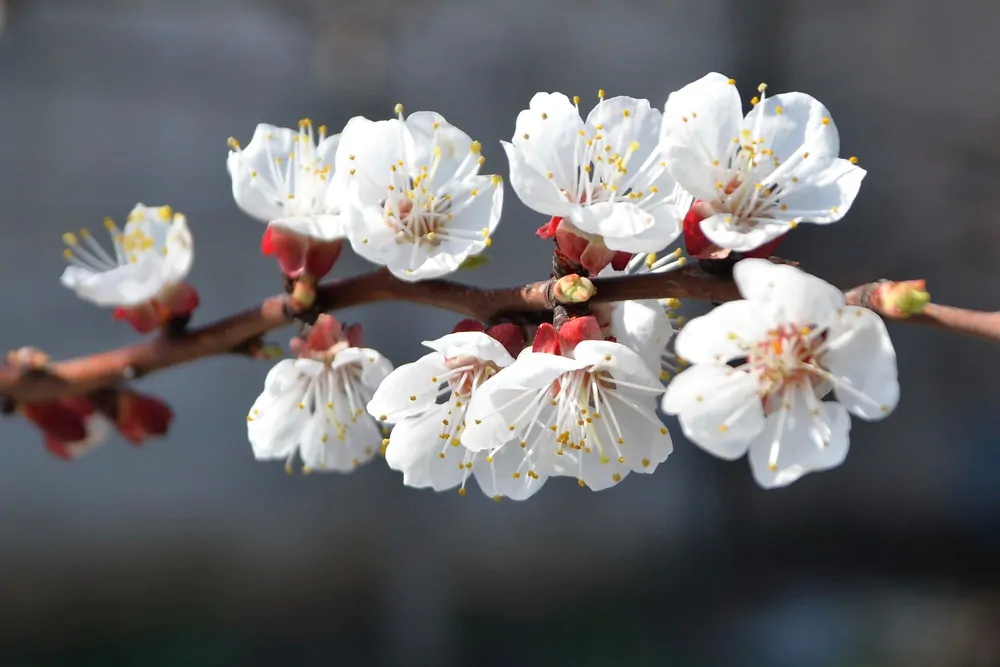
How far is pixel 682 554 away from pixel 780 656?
0.46 m

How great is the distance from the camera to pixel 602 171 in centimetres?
65

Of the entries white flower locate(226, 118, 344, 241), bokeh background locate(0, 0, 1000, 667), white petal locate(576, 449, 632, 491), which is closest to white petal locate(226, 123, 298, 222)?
white flower locate(226, 118, 344, 241)

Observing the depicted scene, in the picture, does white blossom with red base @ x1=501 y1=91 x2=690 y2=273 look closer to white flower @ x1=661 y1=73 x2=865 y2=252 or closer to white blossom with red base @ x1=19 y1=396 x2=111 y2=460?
white flower @ x1=661 y1=73 x2=865 y2=252

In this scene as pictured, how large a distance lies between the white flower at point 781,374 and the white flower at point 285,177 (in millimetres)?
307

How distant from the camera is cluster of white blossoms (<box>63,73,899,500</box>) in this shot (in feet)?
1.77

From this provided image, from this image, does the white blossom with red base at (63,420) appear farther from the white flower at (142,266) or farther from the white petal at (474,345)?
the white petal at (474,345)

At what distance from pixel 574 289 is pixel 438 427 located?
0.58ft

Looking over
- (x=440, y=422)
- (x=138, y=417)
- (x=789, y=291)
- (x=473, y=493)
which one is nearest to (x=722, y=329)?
(x=789, y=291)

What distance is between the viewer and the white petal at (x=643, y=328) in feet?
2.21

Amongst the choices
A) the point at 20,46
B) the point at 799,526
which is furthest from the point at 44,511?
the point at 799,526

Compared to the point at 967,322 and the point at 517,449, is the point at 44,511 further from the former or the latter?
the point at 967,322

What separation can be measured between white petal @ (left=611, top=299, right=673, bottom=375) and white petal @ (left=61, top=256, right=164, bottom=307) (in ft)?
1.26

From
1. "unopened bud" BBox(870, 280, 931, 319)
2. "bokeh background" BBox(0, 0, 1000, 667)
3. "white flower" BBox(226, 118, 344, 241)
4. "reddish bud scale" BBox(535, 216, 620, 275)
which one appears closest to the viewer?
"unopened bud" BBox(870, 280, 931, 319)

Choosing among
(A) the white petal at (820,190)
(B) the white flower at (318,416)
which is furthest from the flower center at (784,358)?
(B) the white flower at (318,416)
